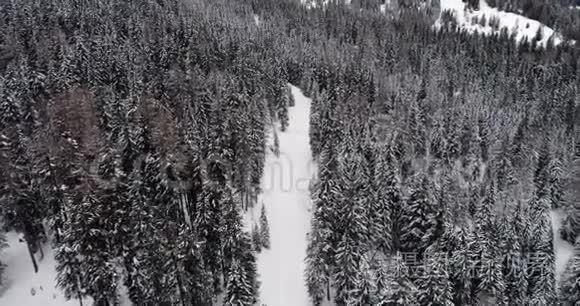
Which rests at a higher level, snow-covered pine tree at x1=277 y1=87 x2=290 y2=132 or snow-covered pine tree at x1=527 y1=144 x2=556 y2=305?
snow-covered pine tree at x1=277 y1=87 x2=290 y2=132

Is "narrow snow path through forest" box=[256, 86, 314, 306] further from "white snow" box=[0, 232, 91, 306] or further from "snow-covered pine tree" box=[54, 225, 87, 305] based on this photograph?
"white snow" box=[0, 232, 91, 306]

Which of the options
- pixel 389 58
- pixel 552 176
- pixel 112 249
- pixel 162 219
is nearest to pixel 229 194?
pixel 162 219

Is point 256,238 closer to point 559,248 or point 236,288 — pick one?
Answer: point 236,288

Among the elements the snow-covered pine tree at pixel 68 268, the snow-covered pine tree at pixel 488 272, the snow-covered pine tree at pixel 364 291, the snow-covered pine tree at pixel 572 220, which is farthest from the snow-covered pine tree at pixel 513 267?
the snow-covered pine tree at pixel 68 268

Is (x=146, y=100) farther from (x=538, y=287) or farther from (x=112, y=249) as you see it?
(x=538, y=287)

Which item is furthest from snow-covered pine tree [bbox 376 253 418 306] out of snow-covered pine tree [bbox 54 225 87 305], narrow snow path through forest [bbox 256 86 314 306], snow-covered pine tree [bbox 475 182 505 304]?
snow-covered pine tree [bbox 54 225 87 305]

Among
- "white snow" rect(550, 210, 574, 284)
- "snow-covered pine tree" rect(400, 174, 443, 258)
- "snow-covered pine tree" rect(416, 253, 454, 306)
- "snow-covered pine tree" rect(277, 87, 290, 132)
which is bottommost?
"white snow" rect(550, 210, 574, 284)
